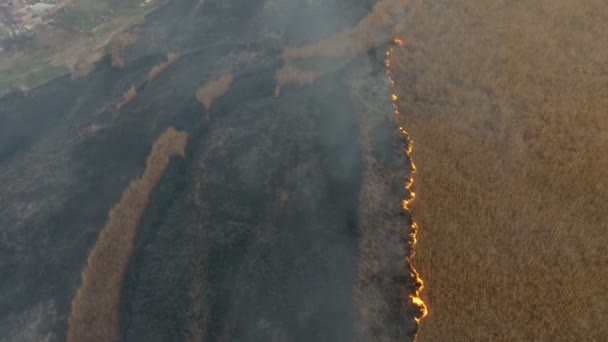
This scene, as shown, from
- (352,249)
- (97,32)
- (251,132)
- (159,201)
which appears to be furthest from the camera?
(97,32)

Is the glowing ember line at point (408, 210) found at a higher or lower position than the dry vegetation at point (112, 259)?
higher

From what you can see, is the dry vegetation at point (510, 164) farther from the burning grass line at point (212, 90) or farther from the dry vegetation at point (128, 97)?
the dry vegetation at point (128, 97)

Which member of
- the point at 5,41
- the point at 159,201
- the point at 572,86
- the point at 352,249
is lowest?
the point at 5,41

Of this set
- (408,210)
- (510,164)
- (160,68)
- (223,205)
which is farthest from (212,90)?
(510,164)

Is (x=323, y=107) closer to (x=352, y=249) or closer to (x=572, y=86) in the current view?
(x=352, y=249)

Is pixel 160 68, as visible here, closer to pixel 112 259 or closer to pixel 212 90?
pixel 212 90

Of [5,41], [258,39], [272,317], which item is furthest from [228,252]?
[5,41]

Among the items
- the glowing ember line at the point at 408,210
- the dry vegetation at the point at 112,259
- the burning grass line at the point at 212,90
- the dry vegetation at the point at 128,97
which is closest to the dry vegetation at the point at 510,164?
the glowing ember line at the point at 408,210
